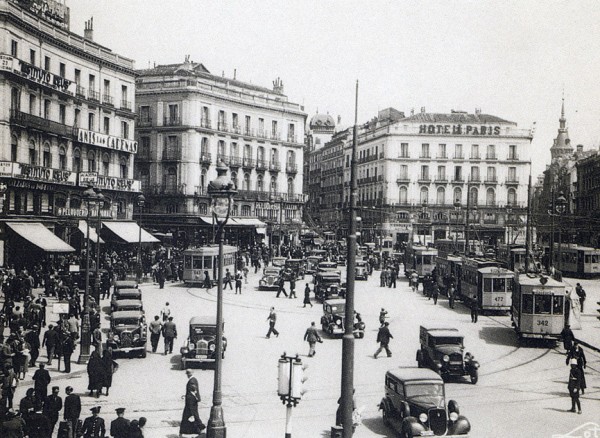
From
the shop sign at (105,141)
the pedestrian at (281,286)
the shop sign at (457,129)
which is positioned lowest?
the pedestrian at (281,286)

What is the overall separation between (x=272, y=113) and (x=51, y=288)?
41.9 m

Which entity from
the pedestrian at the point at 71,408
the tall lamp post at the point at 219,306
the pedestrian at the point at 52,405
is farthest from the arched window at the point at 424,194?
the pedestrian at the point at 52,405

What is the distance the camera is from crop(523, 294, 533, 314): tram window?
929 inches

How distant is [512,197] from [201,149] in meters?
38.0

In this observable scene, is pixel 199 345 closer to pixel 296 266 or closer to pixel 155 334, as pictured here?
pixel 155 334

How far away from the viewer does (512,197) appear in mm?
75812

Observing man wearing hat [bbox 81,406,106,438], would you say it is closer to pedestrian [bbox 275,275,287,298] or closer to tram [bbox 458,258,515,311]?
tram [bbox 458,258,515,311]

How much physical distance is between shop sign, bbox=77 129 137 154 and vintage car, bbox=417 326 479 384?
29.2 metres

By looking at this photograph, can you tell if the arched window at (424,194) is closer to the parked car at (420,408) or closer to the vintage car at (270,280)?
the vintage car at (270,280)

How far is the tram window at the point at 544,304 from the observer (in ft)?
77.1

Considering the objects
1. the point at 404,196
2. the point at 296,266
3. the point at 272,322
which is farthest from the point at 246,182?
the point at 272,322

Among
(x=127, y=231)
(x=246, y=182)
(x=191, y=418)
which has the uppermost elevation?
(x=246, y=182)

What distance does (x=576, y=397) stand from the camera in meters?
15.5

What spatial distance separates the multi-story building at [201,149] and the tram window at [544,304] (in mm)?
34356
